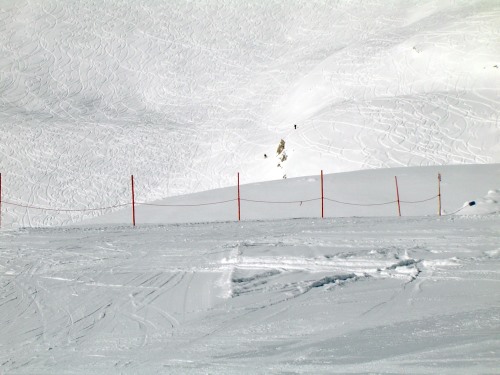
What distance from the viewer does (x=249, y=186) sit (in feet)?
69.3

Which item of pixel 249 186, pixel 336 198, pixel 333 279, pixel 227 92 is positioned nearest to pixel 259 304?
pixel 333 279

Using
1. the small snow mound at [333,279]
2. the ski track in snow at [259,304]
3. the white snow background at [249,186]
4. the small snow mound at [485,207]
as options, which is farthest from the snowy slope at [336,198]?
the small snow mound at [333,279]

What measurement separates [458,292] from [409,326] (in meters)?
1.33

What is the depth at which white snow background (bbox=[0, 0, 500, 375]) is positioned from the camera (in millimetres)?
5340

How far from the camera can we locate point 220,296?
6.79 meters

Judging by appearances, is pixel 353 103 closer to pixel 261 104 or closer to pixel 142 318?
pixel 261 104

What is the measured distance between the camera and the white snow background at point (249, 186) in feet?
17.5

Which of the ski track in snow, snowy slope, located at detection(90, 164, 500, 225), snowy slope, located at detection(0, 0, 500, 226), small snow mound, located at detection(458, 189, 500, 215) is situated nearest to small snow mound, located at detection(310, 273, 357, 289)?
the ski track in snow

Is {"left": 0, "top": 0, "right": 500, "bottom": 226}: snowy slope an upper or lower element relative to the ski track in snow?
upper

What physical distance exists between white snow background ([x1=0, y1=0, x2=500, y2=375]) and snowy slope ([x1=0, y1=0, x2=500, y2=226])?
20 centimetres

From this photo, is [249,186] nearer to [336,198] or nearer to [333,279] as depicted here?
[336,198]

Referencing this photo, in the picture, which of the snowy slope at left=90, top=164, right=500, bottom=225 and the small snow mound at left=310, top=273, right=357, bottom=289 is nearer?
the small snow mound at left=310, top=273, right=357, bottom=289

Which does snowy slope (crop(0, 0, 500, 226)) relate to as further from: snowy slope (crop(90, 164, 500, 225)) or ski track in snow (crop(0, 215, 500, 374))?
ski track in snow (crop(0, 215, 500, 374))

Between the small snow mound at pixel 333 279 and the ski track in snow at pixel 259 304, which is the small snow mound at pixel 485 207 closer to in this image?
the ski track in snow at pixel 259 304
